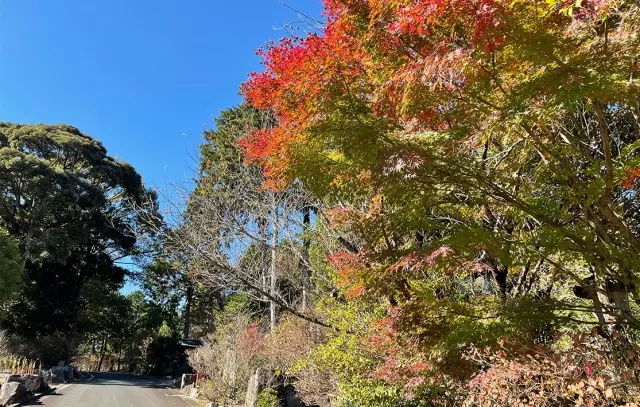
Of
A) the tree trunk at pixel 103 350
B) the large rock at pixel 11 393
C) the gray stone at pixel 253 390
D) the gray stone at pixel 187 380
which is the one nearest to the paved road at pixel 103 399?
the large rock at pixel 11 393

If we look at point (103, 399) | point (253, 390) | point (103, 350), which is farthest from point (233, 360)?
point (103, 350)

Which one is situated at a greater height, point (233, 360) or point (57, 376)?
point (233, 360)

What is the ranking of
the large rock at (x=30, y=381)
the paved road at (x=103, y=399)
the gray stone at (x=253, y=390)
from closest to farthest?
1. the gray stone at (x=253, y=390)
2. the paved road at (x=103, y=399)
3. the large rock at (x=30, y=381)

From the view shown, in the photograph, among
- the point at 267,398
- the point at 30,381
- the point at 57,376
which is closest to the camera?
the point at 267,398

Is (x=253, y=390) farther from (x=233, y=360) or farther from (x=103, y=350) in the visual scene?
(x=103, y=350)

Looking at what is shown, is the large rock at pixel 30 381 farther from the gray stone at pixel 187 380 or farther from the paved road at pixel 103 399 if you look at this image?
the gray stone at pixel 187 380

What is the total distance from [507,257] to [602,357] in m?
1.48

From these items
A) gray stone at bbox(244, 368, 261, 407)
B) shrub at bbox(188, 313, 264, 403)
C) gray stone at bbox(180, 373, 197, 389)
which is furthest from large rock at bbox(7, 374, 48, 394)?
gray stone at bbox(244, 368, 261, 407)

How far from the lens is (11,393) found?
1171cm

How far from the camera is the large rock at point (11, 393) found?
1152 centimetres

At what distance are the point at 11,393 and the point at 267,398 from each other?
707 cm

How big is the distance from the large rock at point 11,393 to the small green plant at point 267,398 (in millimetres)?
6743

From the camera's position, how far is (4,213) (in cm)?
2319

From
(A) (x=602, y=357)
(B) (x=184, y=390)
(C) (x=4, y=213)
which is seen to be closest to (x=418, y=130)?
(A) (x=602, y=357)
